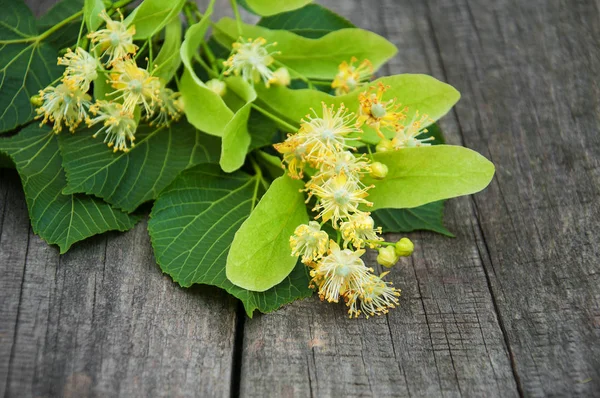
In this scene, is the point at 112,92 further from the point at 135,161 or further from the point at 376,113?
the point at 376,113

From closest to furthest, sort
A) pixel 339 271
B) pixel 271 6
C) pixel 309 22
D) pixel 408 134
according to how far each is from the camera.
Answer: pixel 339 271 → pixel 408 134 → pixel 271 6 → pixel 309 22

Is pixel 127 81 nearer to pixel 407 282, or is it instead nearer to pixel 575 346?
pixel 407 282

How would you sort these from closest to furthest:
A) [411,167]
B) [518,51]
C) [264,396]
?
[264,396] < [411,167] < [518,51]

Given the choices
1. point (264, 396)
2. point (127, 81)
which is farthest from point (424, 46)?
point (264, 396)

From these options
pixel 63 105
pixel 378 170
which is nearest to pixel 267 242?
pixel 378 170

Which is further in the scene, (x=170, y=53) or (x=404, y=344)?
(x=170, y=53)

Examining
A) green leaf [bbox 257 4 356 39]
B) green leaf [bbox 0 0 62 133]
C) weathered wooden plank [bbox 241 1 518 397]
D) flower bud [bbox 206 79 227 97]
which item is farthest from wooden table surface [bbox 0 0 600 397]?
green leaf [bbox 257 4 356 39]

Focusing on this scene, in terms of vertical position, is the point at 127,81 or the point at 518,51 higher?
the point at 127,81
